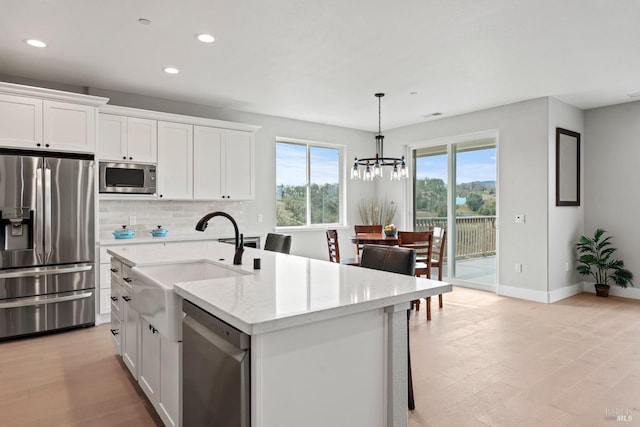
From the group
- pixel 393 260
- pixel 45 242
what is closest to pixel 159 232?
pixel 45 242

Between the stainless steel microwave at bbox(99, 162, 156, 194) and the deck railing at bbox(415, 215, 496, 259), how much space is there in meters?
4.41

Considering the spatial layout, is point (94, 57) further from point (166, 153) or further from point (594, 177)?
point (594, 177)

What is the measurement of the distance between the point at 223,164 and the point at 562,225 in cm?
465

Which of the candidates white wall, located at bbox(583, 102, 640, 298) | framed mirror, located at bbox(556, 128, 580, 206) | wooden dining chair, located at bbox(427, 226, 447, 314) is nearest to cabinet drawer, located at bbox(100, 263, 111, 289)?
wooden dining chair, located at bbox(427, 226, 447, 314)

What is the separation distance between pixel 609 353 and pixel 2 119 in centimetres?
580

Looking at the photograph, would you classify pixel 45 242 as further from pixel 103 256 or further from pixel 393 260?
pixel 393 260

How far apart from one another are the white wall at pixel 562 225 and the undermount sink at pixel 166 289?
14.4 feet

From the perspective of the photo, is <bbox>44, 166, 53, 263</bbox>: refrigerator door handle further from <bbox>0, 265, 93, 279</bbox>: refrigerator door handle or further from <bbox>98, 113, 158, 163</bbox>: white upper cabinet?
<bbox>98, 113, 158, 163</bbox>: white upper cabinet

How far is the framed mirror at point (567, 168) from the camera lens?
205 inches

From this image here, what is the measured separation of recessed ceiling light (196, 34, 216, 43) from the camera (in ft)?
10.5

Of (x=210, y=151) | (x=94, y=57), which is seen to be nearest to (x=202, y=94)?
(x=210, y=151)

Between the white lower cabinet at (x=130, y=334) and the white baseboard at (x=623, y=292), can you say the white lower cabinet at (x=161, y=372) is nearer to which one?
the white lower cabinet at (x=130, y=334)

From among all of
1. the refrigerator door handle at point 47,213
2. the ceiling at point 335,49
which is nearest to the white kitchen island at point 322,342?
the ceiling at point 335,49

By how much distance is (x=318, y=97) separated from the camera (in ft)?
16.5
